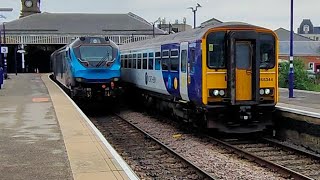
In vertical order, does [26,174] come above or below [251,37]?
below

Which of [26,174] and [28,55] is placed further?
[28,55]

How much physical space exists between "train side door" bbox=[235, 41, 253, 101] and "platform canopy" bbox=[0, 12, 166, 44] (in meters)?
56.5

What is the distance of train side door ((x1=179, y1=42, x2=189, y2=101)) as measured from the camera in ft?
50.4

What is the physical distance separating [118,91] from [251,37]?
8.85 metres

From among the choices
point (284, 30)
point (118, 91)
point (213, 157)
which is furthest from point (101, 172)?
point (284, 30)

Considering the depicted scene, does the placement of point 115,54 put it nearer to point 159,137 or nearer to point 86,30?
point 159,137

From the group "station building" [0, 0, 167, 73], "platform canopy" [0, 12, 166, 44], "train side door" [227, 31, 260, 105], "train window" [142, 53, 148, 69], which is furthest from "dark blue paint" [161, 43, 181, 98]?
"platform canopy" [0, 12, 166, 44]

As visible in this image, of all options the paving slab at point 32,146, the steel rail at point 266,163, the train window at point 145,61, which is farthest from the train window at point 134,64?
the steel rail at point 266,163

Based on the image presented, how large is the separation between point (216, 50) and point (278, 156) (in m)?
3.43

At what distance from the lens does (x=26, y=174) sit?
8.09 meters

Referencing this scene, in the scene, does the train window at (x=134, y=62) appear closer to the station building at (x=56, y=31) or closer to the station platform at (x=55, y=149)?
the station platform at (x=55, y=149)

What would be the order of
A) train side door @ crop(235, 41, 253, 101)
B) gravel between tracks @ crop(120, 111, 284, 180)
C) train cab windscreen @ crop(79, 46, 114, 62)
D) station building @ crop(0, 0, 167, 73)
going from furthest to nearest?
station building @ crop(0, 0, 167, 73) < train cab windscreen @ crop(79, 46, 114, 62) < train side door @ crop(235, 41, 253, 101) < gravel between tracks @ crop(120, 111, 284, 180)

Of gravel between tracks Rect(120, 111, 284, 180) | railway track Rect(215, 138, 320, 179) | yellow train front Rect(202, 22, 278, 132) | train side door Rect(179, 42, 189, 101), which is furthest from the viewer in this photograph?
train side door Rect(179, 42, 189, 101)

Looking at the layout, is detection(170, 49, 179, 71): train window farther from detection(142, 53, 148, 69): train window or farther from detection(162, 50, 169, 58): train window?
detection(142, 53, 148, 69): train window
